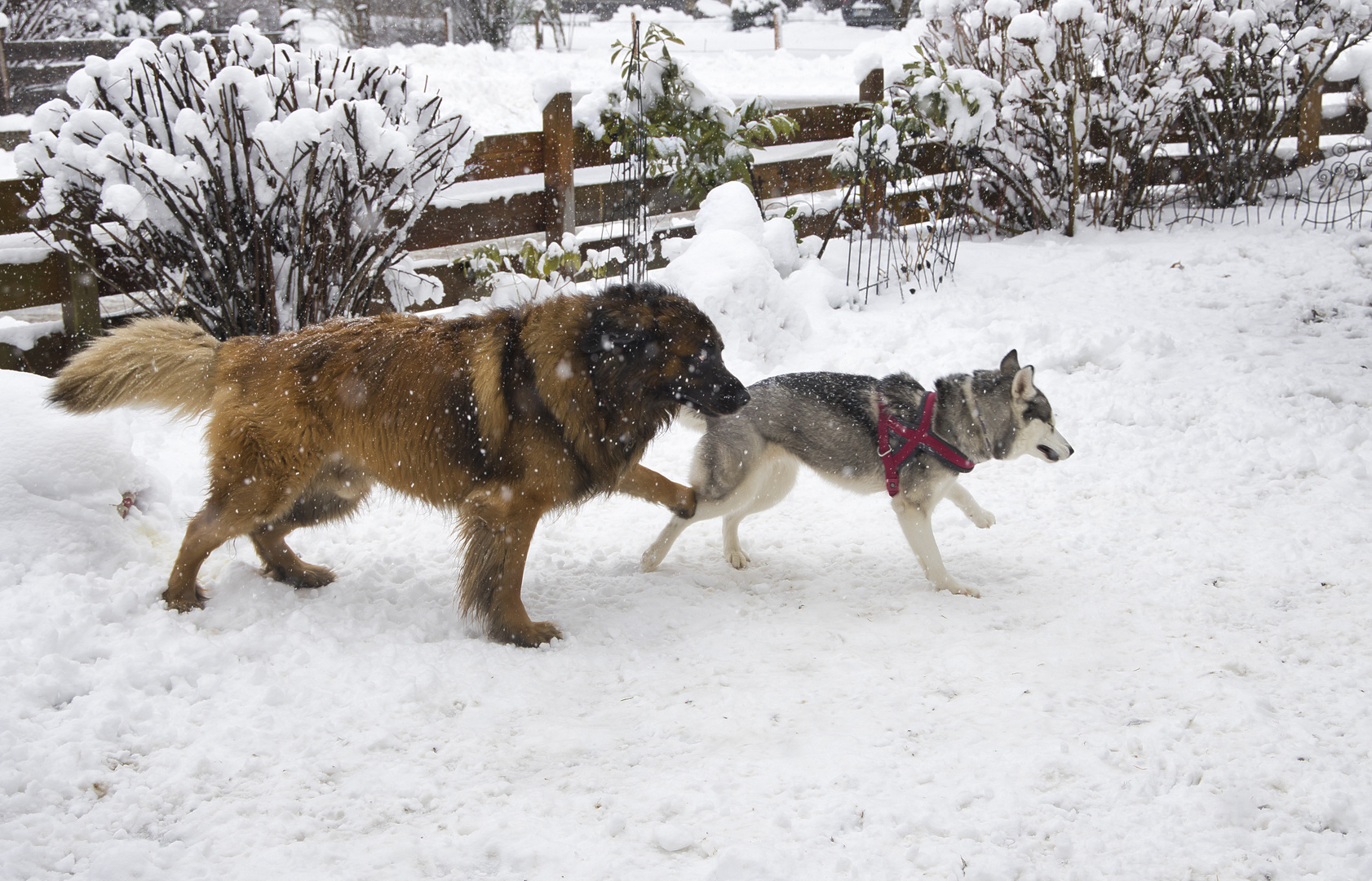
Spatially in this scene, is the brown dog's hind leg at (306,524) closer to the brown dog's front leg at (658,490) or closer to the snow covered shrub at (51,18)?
the brown dog's front leg at (658,490)

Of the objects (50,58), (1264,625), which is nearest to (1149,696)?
(1264,625)

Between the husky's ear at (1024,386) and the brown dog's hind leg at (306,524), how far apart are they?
126 inches

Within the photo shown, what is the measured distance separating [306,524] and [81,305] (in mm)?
2877

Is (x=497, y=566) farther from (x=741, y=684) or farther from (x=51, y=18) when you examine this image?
(x=51, y=18)

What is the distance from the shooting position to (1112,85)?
9195 millimetres

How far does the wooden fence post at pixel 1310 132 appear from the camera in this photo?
11453 mm

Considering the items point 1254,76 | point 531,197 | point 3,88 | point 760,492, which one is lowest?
point 760,492

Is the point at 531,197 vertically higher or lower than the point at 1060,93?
lower

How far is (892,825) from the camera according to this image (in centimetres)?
272

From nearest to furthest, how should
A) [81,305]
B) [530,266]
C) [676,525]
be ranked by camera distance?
[676,525] < [81,305] < [530,266]

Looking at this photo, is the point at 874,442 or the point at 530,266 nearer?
the point at 874,442

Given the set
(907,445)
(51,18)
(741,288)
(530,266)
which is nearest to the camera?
(907,445)

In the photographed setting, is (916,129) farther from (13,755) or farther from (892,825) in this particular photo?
(13,755)

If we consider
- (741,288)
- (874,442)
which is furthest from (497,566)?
(741,288)
